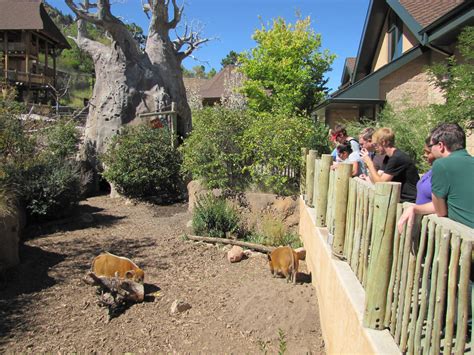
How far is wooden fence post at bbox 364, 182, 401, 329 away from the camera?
265 cm

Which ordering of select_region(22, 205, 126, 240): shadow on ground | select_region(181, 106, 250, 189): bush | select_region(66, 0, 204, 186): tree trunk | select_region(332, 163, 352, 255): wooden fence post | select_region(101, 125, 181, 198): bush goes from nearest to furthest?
1. select_region(332, 163, 352, 255): wooden fence post
2. select_region(22, 205, 126, 240): shadow on ground
3. select_region(181, 106, 250, 189): bush
4. select_region(101, 125, 181, 198): bush
5. select_region(66, 0, 204, 186): tree trunk

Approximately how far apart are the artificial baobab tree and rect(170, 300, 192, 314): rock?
9.78 meters

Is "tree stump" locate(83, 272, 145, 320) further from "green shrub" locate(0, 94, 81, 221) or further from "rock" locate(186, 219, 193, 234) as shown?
"green shrub" locate(0, 94, 81, 221)

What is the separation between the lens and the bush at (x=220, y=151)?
9.16 m

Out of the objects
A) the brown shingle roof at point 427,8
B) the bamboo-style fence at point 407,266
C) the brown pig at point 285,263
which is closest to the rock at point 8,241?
the brown pig at point 285,263

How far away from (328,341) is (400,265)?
71.5 inches

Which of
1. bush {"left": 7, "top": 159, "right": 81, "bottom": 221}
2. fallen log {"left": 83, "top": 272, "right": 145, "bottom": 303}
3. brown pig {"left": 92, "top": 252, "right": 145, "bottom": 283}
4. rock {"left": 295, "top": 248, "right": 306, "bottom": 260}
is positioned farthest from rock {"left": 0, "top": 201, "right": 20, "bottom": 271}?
rock {"left": 295, "top": 248, "right": 306, "bottom": 260}

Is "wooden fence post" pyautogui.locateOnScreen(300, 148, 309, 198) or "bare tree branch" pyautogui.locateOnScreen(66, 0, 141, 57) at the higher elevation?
"bare tree branch" pyautogui.locateOnScreen(66, 0, 141, 57)

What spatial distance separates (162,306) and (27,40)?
107ft

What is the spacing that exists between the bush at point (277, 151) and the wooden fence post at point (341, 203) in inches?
171

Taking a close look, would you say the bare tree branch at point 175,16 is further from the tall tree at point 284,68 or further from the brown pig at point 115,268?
the brown pig at point 115,268

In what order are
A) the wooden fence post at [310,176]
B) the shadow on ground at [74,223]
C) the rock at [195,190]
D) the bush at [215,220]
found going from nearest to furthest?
1. the wooden fence post at [310,176]
2. the bush at [215,220]
3. the shadow on ground at [74,223]
4. the rock at [195,190]

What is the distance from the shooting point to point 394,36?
1457 centimetres

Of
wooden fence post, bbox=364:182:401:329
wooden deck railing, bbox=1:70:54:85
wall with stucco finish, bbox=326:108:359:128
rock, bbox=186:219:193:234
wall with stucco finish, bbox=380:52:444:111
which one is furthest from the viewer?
wooden deck railing, bbox=1:70:54:85
